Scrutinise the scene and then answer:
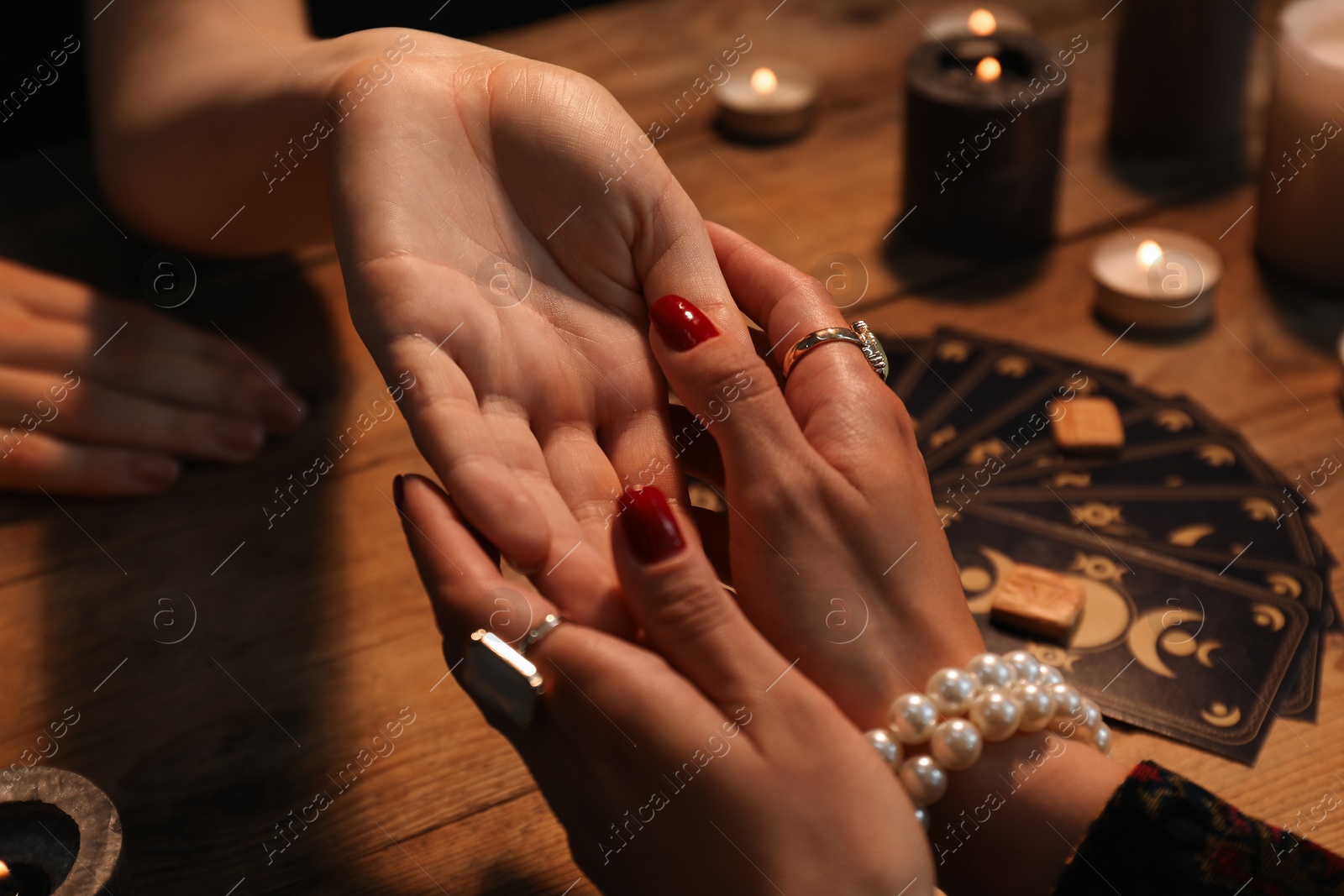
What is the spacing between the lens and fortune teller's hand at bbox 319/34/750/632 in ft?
2.00

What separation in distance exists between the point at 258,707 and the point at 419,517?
0.24m

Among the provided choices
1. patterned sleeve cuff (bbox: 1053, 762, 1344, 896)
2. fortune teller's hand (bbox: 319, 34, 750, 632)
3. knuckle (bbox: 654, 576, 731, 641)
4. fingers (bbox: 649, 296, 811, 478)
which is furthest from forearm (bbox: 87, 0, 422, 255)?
patterned sleeve cuff (bbox: 1053, 762, 1344, 896)

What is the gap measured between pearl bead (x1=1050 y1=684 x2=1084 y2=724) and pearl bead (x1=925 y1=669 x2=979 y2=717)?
0.15ft

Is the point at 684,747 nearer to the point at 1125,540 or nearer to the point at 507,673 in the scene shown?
the point at 507,673

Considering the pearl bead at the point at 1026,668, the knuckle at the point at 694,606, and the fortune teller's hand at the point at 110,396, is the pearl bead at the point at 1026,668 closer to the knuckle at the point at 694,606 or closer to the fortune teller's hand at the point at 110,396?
the knuckle at the point at 694,606

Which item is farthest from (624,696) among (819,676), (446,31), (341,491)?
(446,31)

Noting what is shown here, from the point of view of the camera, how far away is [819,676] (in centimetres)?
62

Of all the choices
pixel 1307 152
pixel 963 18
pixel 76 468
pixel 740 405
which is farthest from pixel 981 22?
pixel 76 468

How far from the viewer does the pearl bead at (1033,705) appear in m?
0.61

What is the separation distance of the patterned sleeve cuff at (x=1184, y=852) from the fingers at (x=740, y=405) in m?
0.25

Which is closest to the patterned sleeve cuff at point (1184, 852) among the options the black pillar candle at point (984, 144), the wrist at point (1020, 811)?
the wrist at point (1020, 811)

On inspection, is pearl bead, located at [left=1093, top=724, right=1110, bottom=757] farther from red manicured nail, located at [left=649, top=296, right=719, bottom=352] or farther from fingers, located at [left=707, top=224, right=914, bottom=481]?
red manicured nail, located at [left=649, top=296, right=719, bottom=352]

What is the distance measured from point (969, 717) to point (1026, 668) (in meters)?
0.05

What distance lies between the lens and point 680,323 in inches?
25.7
